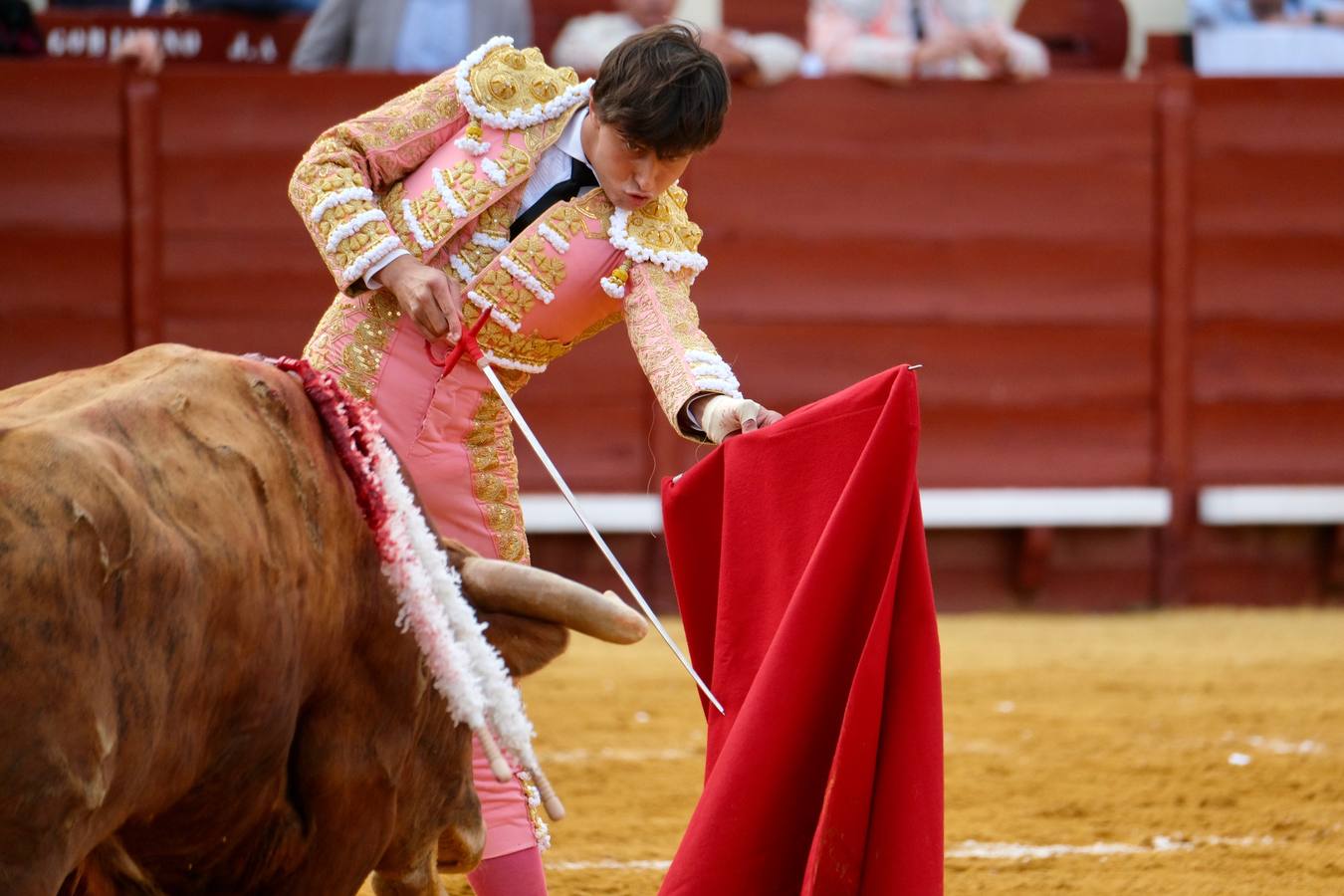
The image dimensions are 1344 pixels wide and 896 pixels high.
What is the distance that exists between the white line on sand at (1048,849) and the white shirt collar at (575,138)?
3.99ft

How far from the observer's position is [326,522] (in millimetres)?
1798

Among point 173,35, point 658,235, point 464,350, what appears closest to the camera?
point 464,350

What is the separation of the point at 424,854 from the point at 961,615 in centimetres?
462

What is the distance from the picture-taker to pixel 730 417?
226 centimetres

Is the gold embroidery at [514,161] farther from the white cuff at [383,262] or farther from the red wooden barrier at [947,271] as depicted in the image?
the red wooden barrier at [947,271]

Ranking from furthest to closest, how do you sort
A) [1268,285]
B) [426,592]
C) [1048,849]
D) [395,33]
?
1. [1268,285]
2. [395,33]
3. [1048,849]
4. [426,592]

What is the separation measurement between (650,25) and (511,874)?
13.1 ft

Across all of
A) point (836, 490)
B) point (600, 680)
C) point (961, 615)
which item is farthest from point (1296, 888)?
point (961, 615)

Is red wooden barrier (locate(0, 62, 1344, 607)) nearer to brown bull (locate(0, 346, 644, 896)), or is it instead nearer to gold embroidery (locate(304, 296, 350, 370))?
gold embroidery (locate(304, 296, 350, 370))

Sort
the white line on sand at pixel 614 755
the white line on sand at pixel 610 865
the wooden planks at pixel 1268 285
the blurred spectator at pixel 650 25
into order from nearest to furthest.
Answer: the white line on sand at pixel 610 865 → the white line on sand at pixel 614 755 → the blurred spectator at pixel 650 25 → the wooden planks at pixel 1268 285

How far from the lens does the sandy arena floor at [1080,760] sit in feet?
9.91

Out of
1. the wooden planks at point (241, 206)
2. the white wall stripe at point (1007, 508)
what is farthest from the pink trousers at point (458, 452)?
the wooden planks at point (241, 206)

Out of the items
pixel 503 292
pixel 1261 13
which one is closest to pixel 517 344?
pixel 503 292

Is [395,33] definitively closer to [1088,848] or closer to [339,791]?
[1088,848]
